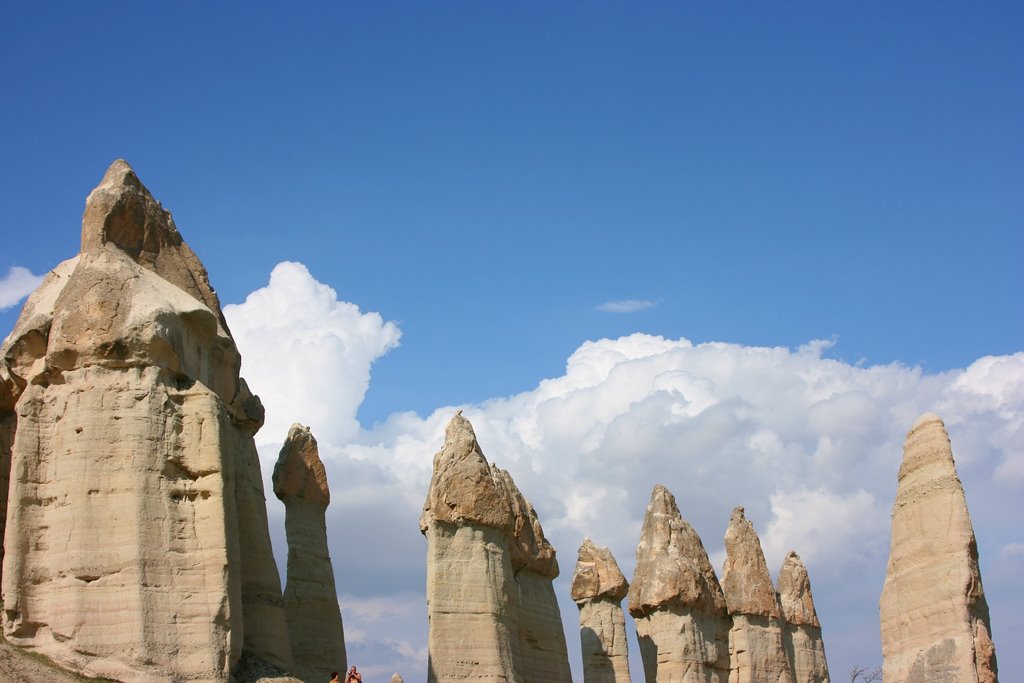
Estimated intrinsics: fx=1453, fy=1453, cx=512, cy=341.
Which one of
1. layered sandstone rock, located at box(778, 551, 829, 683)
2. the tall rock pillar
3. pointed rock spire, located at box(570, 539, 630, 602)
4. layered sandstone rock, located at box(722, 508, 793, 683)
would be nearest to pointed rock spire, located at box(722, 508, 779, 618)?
layered sandstone rock, located at box(722, 508, 793, 683)

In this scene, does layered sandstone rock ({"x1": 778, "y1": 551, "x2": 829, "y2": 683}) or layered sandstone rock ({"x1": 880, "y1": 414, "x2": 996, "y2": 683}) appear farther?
layered sandstone rock ({"x1": 778, "y1": 551, "x2": 829, "y2": 683})

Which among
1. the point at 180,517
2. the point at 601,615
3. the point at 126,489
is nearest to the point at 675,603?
the point at 601,615

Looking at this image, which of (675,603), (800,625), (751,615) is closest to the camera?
(675,603)

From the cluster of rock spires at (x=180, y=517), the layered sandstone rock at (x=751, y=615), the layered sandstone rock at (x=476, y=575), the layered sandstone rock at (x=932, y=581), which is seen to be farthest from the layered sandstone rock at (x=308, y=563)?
the layered sandstone rock at (x=751, y=615)

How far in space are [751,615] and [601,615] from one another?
692cm

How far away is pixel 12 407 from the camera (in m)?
24.2

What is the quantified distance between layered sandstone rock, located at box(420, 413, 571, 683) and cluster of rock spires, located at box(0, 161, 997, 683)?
39 mm

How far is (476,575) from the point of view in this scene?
26047 millimetres

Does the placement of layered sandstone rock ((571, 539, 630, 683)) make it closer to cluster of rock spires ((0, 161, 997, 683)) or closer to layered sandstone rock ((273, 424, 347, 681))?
cluster of rock spires ((0, 161, 997, 683))

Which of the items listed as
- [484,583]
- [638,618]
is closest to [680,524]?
[638,618]

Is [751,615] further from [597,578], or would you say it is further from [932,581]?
[932,581]

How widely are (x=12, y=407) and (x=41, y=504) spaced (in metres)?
3.56

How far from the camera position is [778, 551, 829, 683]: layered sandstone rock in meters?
42.7

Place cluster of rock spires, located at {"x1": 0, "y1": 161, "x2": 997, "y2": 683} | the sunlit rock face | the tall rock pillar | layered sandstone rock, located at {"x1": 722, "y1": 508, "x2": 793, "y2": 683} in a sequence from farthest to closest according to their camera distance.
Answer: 1. layered sandstone rock, located at {"x1": 722, "y1": 508, "x2": 793, "y2": 683}
2. the tall rock pillar
3. cluster of rock spires, located at {"x1": 0, "y1": 161, "x2": 997, "y2": 683}
4. the sunlit rock face
